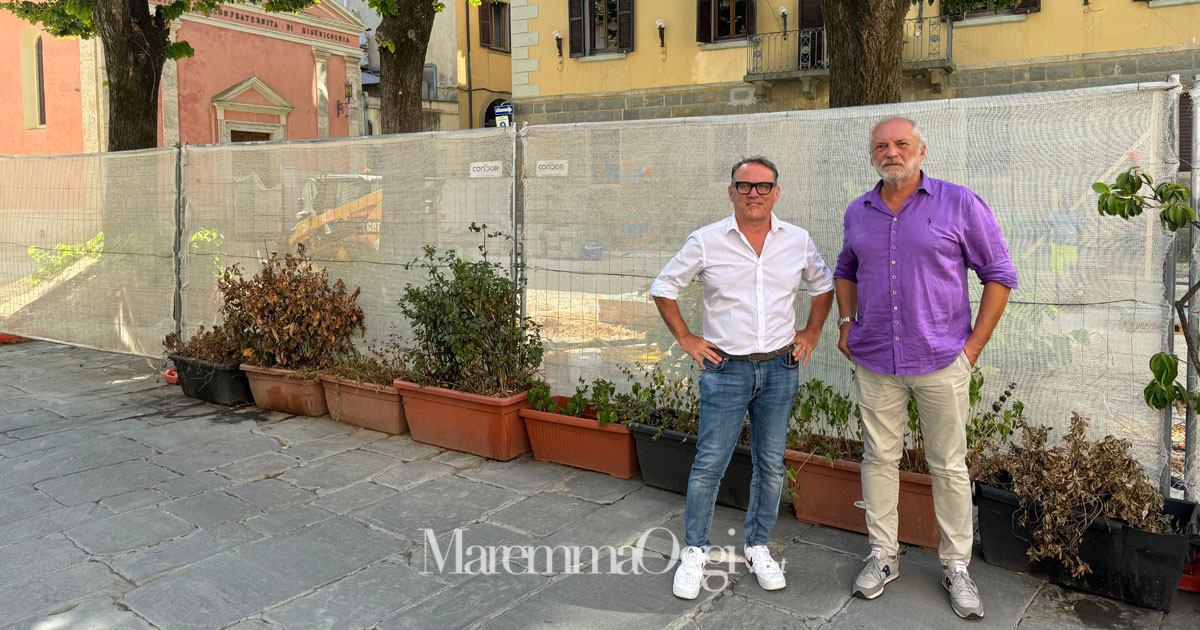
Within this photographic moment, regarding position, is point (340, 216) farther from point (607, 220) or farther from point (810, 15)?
point (810, 15)

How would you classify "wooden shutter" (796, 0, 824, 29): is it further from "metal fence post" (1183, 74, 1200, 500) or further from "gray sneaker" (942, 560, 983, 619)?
"gray sneaker" (942, 560, 983, 619)

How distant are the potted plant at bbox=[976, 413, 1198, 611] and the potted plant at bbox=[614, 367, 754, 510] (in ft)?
3.96

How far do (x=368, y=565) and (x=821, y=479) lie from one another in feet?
6.96

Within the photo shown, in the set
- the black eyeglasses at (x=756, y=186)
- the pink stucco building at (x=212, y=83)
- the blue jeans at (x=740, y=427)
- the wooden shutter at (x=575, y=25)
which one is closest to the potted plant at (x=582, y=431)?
the blue jeans at (x=740, y=427)

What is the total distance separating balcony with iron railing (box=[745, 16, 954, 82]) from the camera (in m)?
16.7

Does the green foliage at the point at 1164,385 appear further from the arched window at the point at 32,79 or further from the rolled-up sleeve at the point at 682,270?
the arched window at the point at 32,79

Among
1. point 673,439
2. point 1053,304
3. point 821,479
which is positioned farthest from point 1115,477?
point 673,439

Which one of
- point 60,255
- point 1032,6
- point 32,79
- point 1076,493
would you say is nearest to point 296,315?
point 60,255

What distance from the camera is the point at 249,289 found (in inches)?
271

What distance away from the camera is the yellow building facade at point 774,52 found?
15625mm

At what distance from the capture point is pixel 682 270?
378cm

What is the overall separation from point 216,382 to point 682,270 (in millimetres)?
4764

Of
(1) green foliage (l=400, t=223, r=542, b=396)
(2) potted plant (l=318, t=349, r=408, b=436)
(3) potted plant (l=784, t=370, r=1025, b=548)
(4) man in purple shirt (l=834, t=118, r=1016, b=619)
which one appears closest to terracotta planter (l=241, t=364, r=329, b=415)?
(2) potted plant (l=318, t=349, r=408, b=436)

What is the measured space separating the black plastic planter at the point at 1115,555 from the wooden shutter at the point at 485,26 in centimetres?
3034
